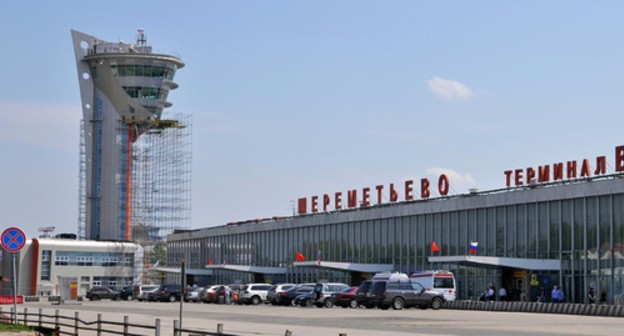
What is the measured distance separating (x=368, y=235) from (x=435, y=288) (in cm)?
2649

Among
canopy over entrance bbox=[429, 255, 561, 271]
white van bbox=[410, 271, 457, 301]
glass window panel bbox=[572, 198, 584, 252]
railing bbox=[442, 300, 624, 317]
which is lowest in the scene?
railing bbox=[442, 300, 624, 317]

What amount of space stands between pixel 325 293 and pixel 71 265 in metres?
59.9

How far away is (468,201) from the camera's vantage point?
75.4 meters

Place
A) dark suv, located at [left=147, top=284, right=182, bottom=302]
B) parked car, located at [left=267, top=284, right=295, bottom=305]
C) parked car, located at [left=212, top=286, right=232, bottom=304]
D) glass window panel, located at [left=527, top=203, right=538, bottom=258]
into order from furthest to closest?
dark suv, located at [left=147, top=284, right=182, bottom=302]
parked car, located at [left=212, top=286, right=232, bottom=304]
parked car, located at [left=267, top=284, right=295, bottom=305]
glass window panel, located at [left=527, top=203, right=538, bottom=258]

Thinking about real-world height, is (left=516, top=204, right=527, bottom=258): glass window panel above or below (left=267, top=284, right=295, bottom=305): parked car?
above

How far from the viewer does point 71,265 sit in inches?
4648

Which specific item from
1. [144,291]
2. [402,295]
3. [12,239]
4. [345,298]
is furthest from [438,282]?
[12,239]

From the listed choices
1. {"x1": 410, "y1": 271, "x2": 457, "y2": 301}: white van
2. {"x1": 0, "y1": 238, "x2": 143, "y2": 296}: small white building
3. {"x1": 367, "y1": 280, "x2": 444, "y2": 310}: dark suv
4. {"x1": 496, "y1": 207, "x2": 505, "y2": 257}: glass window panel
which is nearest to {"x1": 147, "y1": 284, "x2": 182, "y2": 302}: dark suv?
{"x1": 496, "y1": 207, "x2": 505, "y2": 257}: glass window panel

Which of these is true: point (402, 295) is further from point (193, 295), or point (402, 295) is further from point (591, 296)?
point (193, 295)

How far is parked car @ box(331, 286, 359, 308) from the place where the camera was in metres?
62.9

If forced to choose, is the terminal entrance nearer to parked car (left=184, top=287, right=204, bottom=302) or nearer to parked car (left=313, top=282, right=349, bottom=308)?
parked car (left=313, top=282, right=349, bottom=308)

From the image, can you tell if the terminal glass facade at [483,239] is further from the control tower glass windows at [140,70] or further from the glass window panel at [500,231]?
the control tower glass windows at [140,70]

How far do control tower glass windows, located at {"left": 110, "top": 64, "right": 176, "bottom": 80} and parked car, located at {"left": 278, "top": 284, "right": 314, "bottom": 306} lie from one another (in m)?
66.1

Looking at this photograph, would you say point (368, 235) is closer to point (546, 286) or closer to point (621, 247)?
point (546, 286)
